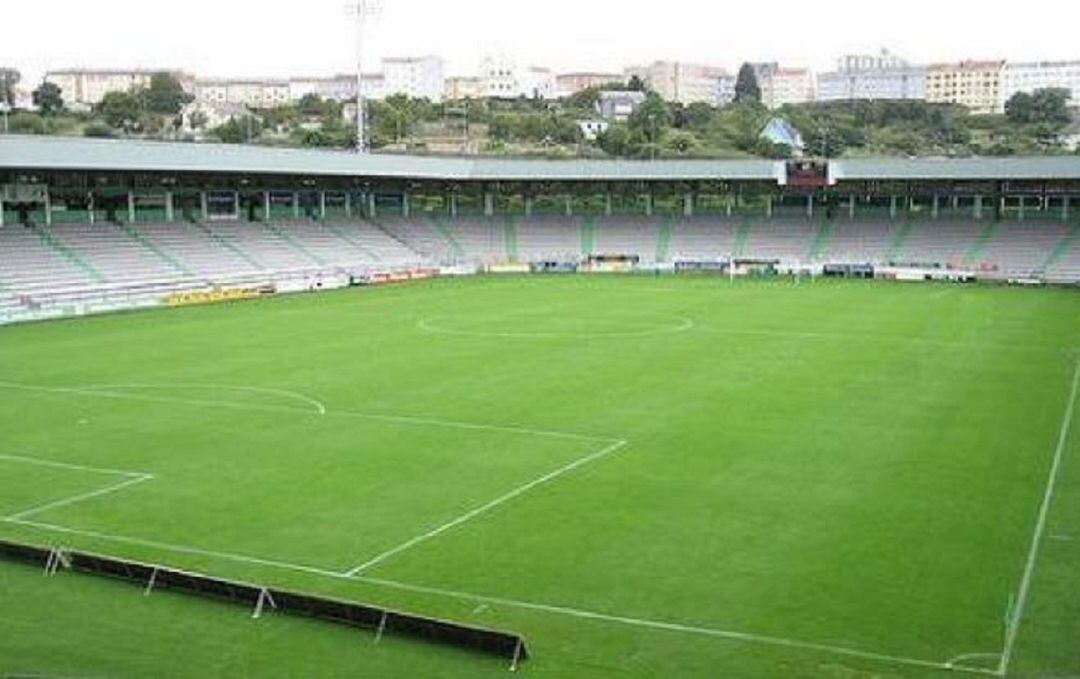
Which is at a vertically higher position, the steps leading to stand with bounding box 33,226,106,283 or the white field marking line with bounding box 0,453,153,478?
the steps leading to stand with bounding box 33,226,106,283

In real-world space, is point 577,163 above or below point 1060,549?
above

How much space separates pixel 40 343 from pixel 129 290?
13371 mm

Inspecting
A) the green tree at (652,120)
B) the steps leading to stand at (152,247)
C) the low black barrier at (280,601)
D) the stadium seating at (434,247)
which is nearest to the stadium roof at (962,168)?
the stadium seating at (434,247)

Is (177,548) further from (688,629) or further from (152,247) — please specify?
(152,247)

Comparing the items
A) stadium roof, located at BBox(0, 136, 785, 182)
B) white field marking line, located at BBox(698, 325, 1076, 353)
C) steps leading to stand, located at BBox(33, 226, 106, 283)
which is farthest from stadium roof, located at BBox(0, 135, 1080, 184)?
white field marking line, located at BBox(698, 325, 1076, 353)

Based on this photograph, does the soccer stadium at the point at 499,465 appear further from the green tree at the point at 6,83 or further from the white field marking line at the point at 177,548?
the green tree at the point at 6,83

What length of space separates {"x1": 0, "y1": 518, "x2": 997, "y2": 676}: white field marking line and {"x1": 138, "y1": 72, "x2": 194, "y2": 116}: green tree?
4528 inches

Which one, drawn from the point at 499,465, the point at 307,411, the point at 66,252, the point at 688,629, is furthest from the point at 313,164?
the point at 688,629

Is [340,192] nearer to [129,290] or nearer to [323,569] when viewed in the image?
[129,290]

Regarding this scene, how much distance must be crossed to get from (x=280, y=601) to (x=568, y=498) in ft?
21.2

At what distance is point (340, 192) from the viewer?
7694 centimetres

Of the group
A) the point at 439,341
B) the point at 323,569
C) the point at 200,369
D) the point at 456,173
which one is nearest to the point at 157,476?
the point at 323,569

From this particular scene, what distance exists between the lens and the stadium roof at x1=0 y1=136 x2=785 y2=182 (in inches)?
1970

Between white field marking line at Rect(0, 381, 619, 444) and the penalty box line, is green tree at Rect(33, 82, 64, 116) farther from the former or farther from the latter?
the penalty box line
